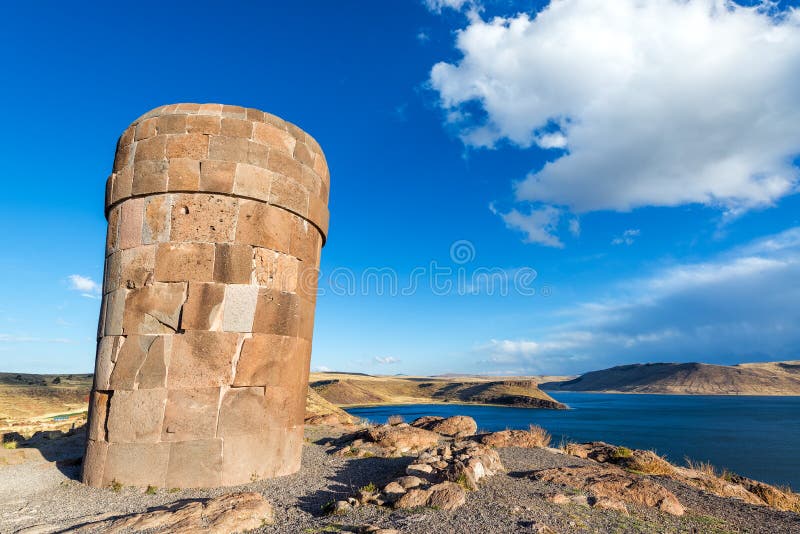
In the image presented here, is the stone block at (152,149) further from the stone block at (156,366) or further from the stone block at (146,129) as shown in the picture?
the stone block at (156,366)

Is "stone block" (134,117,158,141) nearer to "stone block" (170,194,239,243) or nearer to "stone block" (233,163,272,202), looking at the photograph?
"stone block" (170,194,239,243)

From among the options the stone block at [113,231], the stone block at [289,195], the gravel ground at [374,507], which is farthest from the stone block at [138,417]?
the stone block at [289,195]

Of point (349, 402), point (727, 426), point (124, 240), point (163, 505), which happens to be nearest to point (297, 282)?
point (124, 240)

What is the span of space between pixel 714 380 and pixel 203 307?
143519 millimetres

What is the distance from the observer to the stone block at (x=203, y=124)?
25.7ft

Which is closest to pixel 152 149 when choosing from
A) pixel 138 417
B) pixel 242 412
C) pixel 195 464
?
pixel 138 417

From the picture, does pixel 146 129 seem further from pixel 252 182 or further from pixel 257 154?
pixel 252 182

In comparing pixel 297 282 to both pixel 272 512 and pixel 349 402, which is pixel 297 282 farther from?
pixel 349 402

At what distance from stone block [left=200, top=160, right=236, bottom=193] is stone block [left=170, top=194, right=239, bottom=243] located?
0.15 meters

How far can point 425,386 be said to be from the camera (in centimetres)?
9244

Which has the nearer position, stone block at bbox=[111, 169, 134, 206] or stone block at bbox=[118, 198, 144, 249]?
stone block at bbox=[118, 198, 144, 249]

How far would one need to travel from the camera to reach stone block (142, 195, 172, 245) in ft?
24.6

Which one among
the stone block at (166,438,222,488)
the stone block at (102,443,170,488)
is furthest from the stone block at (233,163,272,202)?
the stone block at (102,443,170,488)

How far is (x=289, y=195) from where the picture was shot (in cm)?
809
